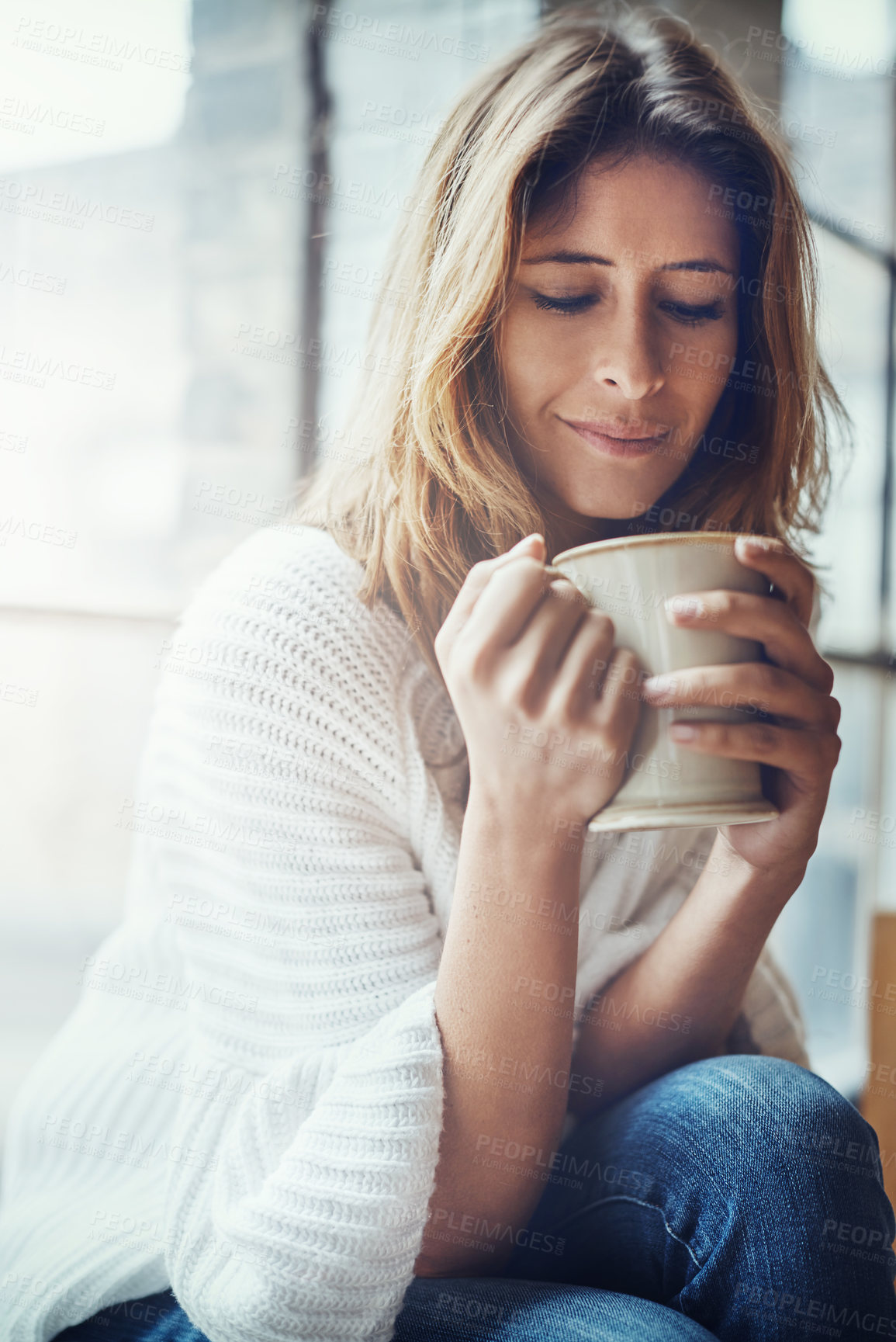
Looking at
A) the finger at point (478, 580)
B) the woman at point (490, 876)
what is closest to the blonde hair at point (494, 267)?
the woman at point (490, 876)

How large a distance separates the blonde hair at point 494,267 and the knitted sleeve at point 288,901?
0.16 ft

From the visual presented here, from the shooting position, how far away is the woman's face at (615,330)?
53 centimetres

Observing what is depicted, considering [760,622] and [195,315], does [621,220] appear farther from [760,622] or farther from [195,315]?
[195,315]

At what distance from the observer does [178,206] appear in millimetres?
810

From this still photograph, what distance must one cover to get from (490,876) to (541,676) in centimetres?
12

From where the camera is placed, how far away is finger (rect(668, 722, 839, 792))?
0.38 m

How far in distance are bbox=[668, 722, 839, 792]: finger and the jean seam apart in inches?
10.2

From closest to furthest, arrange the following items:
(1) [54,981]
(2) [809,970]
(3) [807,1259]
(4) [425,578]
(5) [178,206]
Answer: (3) [807,1259], (4) [425,578], (1) [54,981], (5) [178,206], (2) [809,970]

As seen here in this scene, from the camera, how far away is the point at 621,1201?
20.6 inches

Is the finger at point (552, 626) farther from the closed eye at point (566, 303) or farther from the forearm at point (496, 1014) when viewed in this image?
the closed eye at point (566, 303)

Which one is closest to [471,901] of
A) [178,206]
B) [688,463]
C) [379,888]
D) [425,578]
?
[379,888]

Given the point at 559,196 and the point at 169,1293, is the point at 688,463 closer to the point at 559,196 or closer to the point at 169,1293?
the point at 559,196

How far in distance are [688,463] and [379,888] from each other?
372 mm
